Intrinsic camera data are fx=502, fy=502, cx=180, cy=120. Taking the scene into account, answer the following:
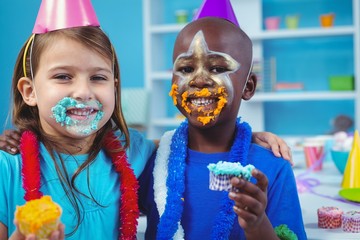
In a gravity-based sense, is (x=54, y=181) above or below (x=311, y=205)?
above

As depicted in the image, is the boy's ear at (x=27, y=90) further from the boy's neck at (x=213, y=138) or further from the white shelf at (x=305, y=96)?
the white shelf at (x=305, y=96)

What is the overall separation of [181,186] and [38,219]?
1.62ft

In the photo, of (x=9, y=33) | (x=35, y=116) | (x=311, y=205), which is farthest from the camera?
(x=9, y=33)

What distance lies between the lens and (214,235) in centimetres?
128

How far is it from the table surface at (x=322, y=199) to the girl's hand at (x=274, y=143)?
0.66ft

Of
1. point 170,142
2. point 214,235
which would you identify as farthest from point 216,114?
point 214,235

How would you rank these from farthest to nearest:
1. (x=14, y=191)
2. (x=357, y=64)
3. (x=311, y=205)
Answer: (x=357, y=64), (x=311, y=205), (x=14, y=191)

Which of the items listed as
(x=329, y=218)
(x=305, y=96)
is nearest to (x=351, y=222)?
(x=329, y=218)

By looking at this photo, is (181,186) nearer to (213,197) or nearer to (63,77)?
(213,197)

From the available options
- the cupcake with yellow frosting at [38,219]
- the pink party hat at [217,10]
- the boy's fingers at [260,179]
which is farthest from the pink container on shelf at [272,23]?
the cupcake with yellow frosting at [38,219]

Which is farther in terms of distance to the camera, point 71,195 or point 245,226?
point 71,195

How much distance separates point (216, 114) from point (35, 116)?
1.67 ft

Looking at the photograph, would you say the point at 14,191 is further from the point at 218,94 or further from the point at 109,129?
the point at 218,94

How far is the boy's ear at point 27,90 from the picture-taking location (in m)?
1.36
